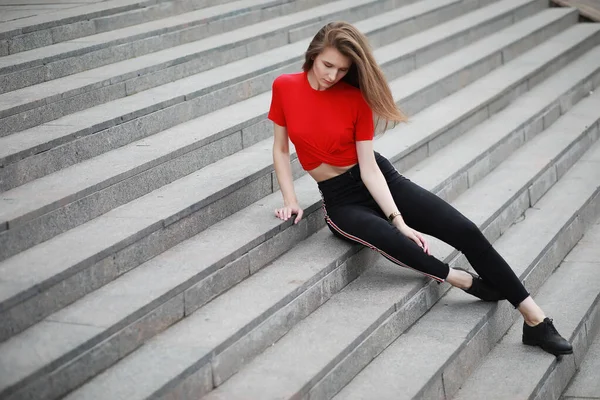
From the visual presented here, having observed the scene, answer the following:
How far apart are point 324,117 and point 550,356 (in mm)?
1671

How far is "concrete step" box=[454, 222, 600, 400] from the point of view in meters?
4.77

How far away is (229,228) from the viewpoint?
513 centimetres

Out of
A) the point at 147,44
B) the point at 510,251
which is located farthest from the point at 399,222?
the point at 147,44

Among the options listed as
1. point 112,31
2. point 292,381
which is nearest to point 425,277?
point 292,381

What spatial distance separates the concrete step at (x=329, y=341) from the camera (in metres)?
4.12

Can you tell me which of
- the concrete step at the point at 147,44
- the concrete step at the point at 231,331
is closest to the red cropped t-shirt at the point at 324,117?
the concrete step at the point at 231,331

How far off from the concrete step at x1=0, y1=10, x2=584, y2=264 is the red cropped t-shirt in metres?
0.83

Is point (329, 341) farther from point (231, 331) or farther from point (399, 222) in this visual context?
point (399, 222)

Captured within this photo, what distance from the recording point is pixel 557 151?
7535 mm

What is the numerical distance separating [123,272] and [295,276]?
2.80 feet

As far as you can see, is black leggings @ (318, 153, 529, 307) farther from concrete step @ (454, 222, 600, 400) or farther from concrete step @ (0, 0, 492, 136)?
concrete step @ (0, 0, 492, 136)

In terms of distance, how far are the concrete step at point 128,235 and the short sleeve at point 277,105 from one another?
49 centimetres

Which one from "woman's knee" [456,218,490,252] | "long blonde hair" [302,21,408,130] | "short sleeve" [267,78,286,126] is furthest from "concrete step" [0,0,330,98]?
"woman's knee" [456,218,490,252]

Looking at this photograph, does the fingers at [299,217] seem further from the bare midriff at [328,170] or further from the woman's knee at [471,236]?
the woman's knee at [471,236]
